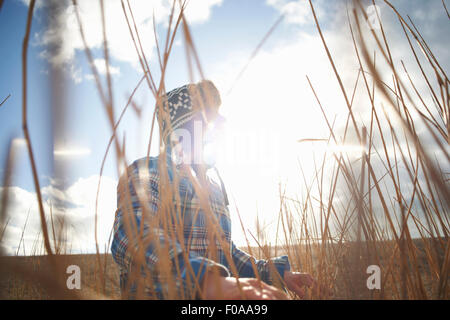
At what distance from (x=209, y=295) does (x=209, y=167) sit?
2.12 ft

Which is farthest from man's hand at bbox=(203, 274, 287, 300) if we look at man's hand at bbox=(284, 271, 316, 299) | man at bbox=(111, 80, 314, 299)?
man's hand at bbox=(284, 271, 316, 299)

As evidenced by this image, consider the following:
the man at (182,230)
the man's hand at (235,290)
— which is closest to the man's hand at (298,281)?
the man at (182,230)

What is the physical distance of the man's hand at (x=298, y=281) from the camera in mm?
703

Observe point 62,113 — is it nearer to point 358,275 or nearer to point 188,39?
point 188,39

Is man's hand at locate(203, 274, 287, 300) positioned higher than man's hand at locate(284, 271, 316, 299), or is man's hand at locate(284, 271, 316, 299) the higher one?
man's hand at locate(203, 274, 287, 300)

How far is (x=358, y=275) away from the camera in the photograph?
0.48 m

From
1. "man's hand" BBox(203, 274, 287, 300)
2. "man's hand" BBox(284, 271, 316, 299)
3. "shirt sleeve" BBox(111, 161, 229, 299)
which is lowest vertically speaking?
"man's hand" BBox(284, 271, 316, 299)

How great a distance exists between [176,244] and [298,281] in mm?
425

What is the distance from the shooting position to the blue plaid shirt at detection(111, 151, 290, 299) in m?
0.36

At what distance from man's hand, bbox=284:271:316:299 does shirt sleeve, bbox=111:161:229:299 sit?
36 cm

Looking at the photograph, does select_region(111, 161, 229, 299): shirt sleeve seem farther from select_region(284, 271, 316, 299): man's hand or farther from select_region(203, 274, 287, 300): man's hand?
select_region(284, 271, 316, 299): man's hand

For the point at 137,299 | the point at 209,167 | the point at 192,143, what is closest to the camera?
the point at 137,299

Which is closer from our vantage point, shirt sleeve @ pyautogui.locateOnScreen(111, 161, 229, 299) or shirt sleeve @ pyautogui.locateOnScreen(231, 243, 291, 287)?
shirt sleeve @ pyautogui.locateOnScreen(111, 161, 229, 299)
